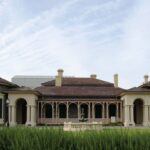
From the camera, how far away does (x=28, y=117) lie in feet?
170

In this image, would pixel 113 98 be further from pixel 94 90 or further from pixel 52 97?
pixel 52 97

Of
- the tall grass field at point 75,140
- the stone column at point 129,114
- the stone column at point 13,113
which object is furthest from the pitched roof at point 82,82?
the tall grass field at point 75,140

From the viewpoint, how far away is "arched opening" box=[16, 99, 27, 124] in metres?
54.2

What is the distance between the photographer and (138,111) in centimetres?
5600

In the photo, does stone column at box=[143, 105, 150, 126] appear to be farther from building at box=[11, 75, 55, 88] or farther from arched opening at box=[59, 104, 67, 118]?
building at box=[11, 75, 55, 88]

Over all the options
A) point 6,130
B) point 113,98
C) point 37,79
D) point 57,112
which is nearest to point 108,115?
point 113,98

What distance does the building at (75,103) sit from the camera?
51594mm

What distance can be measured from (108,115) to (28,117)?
10675 millimetres

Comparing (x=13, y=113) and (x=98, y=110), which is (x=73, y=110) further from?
(x=13, y=113)

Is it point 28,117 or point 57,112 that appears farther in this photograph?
point 57,112

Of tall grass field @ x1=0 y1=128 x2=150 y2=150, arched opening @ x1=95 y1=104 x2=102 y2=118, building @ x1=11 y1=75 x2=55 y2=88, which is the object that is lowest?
tall grass field @ x1=0 y1=128 x2=150 y2=150

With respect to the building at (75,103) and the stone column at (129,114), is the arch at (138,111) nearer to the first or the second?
the building at (75,103)

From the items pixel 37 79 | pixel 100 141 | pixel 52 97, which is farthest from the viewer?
pixel 37 79

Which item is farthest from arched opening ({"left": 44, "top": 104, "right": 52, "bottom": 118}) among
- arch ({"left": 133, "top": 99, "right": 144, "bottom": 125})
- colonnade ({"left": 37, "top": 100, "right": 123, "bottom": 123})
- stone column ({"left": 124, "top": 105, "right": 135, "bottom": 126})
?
arch ({"left": 133, "top": 99, "right": 144, "bottom": 125})
